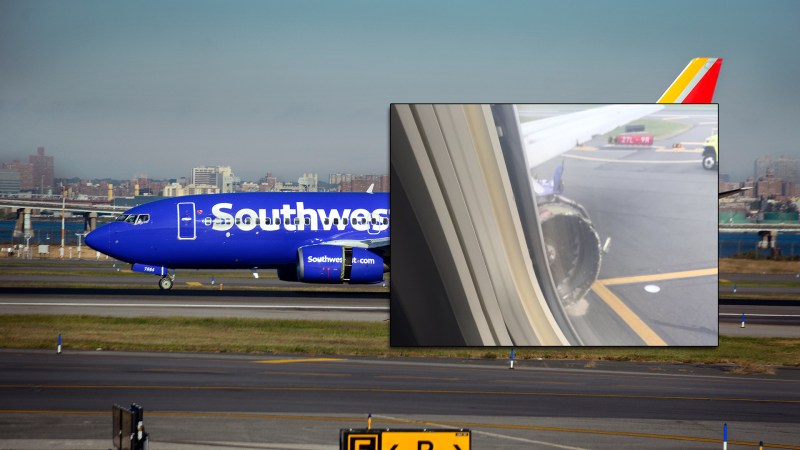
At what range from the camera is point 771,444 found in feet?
83.4

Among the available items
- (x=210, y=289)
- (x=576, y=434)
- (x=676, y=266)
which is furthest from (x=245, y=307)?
(x=676, y=266)

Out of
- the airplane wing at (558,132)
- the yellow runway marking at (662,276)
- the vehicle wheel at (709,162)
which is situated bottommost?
the yellow runway marking at (662,276)

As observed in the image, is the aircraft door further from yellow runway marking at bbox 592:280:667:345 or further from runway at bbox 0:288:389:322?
yellow runway marking at bbox 592:280:667:345

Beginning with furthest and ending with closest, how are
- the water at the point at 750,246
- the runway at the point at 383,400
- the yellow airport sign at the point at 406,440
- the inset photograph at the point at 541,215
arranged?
the water at the point at 750,246
the runway at the point at 383,400
the inset photograph at the point at 541,215
the yellow airport sign at the point at 406,440

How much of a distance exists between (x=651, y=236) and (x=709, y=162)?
2.09 meters

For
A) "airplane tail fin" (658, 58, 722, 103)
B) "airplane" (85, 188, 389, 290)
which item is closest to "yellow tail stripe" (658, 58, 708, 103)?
"airplane tail fin" (658, 58, 722, 103)

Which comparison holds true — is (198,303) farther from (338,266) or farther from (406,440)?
(406,440)

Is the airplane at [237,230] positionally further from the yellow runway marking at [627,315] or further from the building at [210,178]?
the building at [210,178]

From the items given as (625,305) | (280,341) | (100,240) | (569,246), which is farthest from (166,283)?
(625,305)

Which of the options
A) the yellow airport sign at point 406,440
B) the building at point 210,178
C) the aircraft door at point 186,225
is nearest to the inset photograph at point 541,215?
the yellow airport sign at point 406,440

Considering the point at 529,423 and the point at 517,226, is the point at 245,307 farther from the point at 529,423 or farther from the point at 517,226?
the point at 517,226

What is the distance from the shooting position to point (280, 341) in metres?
42.0

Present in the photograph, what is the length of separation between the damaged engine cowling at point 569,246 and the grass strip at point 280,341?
14.9m

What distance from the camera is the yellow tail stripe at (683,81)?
33266 millimetres
